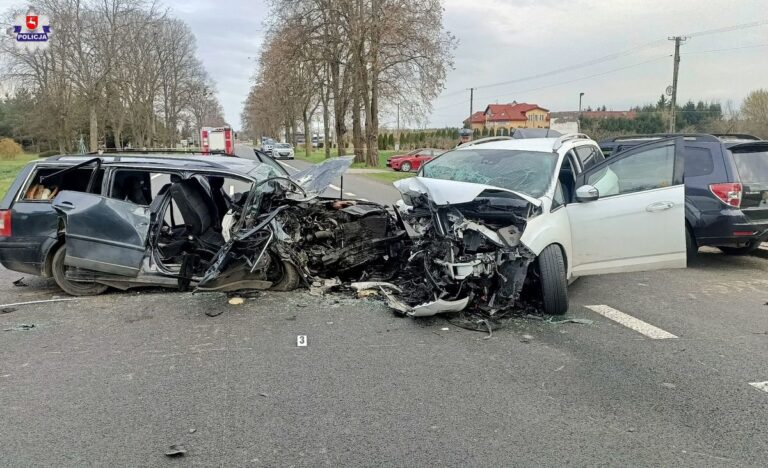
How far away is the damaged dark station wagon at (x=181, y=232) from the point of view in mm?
5777

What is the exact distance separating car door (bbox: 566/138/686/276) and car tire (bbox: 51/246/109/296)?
541 cm

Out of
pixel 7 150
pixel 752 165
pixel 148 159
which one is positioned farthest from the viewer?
pixel 7 150

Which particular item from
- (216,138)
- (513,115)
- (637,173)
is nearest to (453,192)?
(637,173)

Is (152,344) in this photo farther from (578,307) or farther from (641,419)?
(578,307)

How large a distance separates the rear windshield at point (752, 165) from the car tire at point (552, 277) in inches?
152

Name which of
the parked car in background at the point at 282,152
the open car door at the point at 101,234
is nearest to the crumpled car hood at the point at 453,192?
the open car door at the point at 101,234

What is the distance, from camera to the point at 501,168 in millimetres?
6465

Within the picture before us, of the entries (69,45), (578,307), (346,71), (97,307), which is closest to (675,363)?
(578,307)

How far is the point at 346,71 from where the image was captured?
31.5 meters

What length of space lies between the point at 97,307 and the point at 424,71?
2468cm

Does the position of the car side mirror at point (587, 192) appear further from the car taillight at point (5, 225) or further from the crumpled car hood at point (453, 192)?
the car taillight at point (5, 225)

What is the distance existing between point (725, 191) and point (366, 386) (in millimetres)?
5866

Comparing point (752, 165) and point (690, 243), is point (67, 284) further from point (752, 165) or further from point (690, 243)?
point (752, 165)

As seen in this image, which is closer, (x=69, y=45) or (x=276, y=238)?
Answer: (x=276, y=238)
